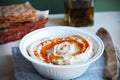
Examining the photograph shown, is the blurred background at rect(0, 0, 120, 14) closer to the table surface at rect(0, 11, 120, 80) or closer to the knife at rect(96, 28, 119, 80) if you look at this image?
the table surface at rect(0, 11, 120, 80)

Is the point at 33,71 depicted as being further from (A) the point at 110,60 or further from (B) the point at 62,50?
(A) the point at 110,60

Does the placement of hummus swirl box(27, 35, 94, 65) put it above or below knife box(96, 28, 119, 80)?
above

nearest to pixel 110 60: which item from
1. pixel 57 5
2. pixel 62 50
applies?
pixel 62 50

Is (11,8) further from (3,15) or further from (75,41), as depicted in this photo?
(75,41)

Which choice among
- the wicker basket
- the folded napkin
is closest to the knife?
the folded napkin

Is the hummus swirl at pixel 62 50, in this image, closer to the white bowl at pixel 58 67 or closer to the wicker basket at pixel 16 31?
the white bowl at pixel 58 67

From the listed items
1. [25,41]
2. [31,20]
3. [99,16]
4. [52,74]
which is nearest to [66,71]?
[52,74]
